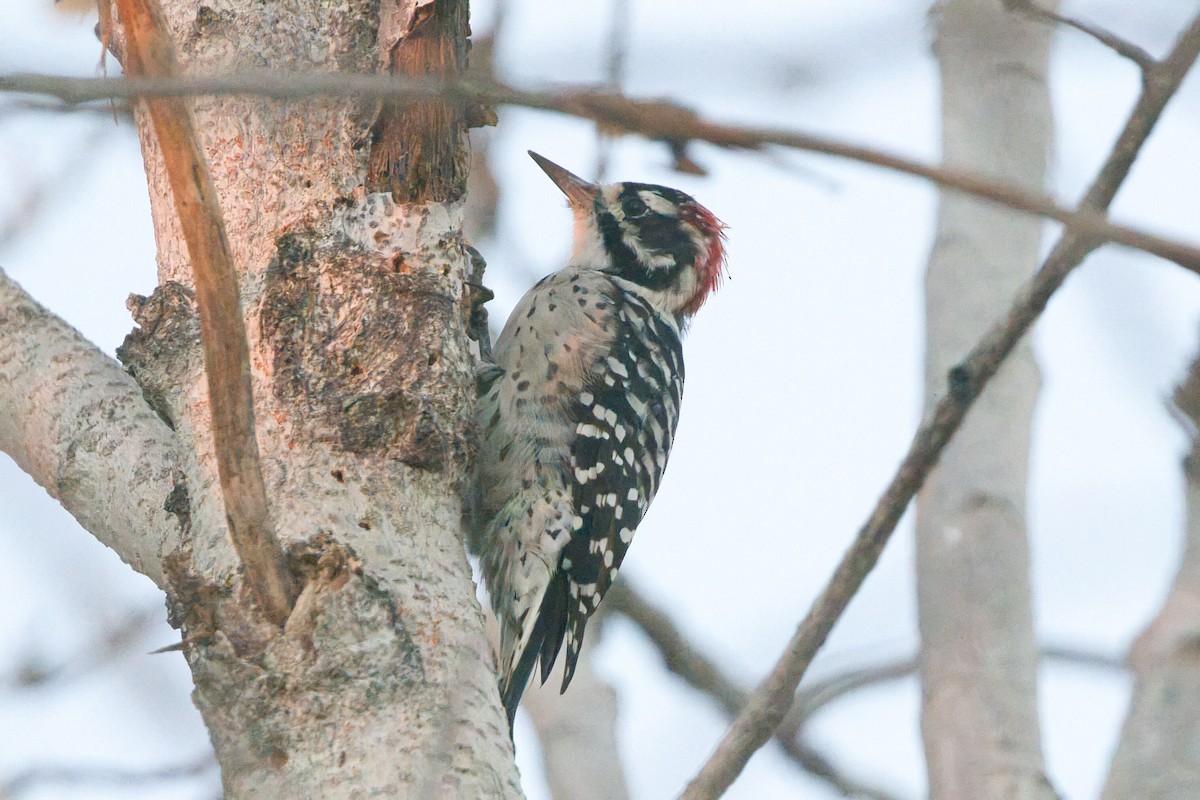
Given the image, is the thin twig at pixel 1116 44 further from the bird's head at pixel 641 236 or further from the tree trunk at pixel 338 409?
the bird's head at pixel 641 236

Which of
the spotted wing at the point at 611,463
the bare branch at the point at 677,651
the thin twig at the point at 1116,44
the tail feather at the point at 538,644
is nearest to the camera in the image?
the thin twig at the point at 1116,44

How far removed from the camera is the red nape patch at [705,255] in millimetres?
5781

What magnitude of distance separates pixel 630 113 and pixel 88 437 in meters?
2.05

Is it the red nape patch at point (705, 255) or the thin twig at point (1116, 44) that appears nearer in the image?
the thin twig at point (1116, 44)

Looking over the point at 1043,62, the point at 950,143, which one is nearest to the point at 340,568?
the point at 950,143

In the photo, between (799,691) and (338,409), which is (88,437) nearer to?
(338,409)

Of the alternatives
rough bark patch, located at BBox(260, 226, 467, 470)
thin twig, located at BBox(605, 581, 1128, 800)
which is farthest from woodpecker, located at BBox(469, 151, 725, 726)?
rough bark patch, located at BBox(260, 226, 467, 470)

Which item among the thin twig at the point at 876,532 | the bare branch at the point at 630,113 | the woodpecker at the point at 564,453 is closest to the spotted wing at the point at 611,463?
the woodpecker at the point at 564,453

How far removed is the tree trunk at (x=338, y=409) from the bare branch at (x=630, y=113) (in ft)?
3.70

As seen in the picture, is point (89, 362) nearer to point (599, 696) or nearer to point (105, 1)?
point (105, 1)

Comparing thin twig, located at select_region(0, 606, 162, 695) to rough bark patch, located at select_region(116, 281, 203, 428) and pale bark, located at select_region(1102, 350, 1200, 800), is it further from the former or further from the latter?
pale bark, located at select_region(1102, 350, 1200, 800)

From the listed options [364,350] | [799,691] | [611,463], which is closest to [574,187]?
[611,463]

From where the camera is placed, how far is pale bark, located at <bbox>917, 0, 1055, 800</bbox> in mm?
3301

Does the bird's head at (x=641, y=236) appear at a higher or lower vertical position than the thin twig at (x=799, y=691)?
higher
